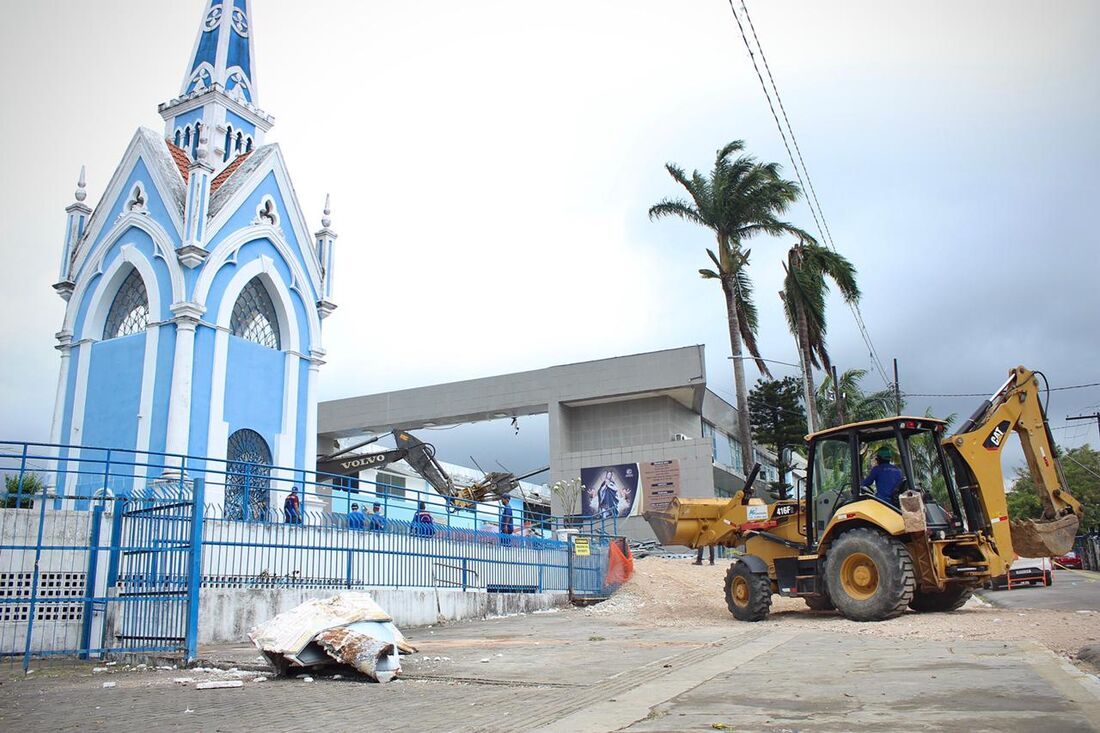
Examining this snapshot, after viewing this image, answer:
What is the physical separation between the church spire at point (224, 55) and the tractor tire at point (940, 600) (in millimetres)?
22443

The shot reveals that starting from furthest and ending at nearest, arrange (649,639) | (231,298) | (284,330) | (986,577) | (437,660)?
(284,330) < (231,298) < (986,577) < (649,639) < (437,660)

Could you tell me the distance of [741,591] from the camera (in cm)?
1438

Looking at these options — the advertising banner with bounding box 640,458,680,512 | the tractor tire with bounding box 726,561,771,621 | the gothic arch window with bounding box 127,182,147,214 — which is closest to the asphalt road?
the tractor tire with bounding box 726,561,771,621

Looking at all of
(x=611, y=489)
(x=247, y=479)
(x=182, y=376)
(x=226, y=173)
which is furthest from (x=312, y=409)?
(x=611, y=489)

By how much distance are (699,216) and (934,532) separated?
1904 centimetres

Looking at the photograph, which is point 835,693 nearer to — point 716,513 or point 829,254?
point 716,513

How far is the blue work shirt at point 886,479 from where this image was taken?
42.8 ft

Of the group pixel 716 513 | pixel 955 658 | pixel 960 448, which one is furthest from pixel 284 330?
pixel 955 658

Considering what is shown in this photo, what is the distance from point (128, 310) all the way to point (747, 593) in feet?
59.0

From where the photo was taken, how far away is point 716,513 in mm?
15758

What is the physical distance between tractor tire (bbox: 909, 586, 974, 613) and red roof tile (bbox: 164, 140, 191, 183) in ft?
67.1

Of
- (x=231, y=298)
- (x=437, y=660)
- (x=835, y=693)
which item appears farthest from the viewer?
(x=231, y=298)

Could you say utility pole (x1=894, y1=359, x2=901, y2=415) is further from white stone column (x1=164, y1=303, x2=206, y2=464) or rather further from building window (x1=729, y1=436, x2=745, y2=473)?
white stone column (x1=164, y1=303, x2=206, y2=464)

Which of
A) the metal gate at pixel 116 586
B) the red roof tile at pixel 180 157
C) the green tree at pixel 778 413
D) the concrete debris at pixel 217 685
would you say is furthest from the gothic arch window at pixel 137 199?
the green tree at pixel 778 413
